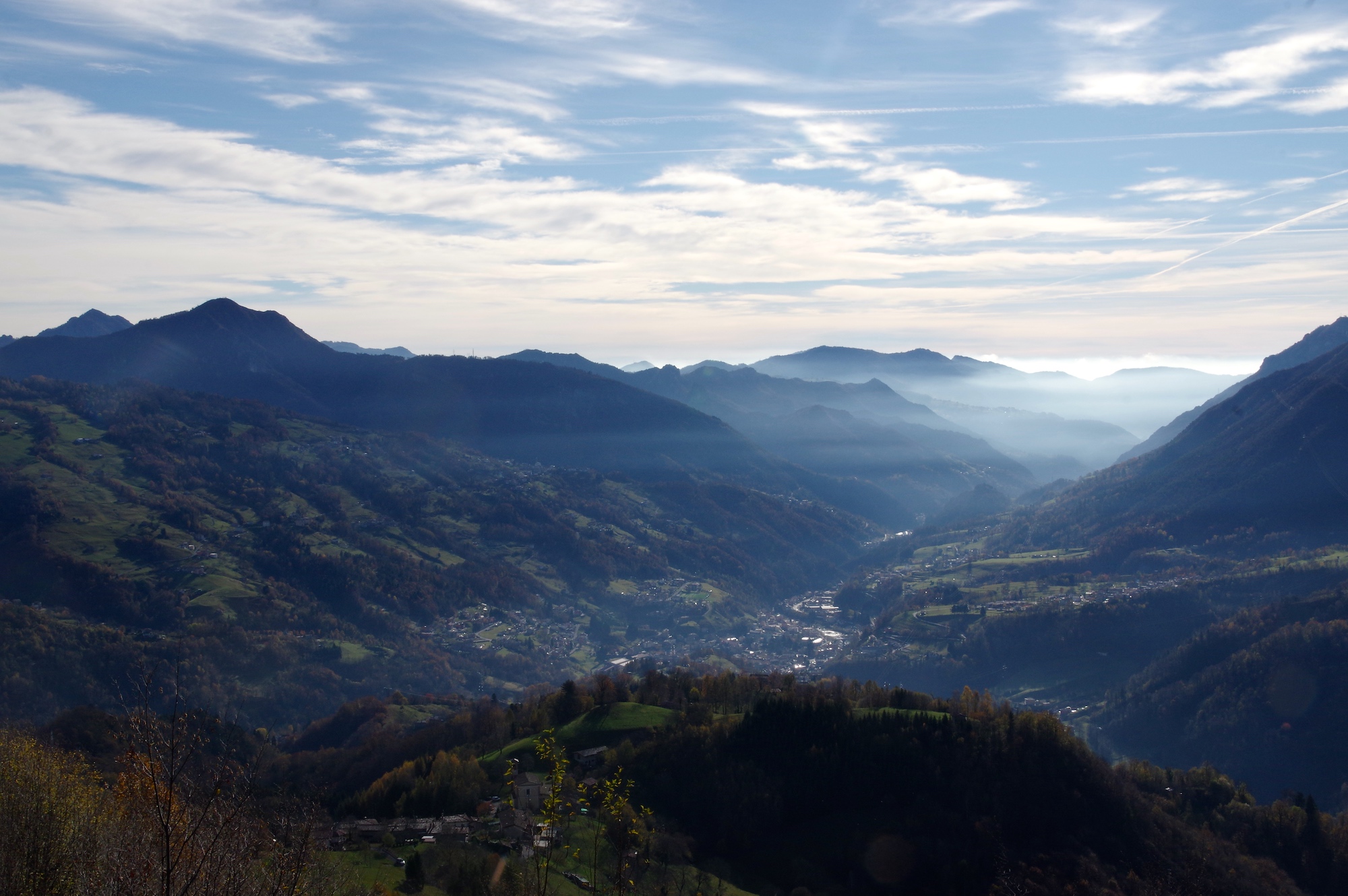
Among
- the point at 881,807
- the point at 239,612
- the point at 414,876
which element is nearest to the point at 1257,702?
the point at 881,807

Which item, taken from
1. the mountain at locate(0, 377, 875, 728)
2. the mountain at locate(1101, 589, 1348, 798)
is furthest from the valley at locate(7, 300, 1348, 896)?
the mountain at locate(0, 377, 875, 728)

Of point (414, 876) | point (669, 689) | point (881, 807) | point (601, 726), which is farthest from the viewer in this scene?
point (669, 689)

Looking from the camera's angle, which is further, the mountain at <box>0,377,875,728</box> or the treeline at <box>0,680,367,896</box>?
the mountain at <box>0,377,875,728</box>

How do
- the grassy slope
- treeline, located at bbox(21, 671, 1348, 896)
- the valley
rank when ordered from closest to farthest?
treeline, located at bbox(21, 671, 1348, 896), the valley, the grassy slope

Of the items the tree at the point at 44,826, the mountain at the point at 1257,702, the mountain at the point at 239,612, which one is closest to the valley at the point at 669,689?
the mountain at the point at 1257,702

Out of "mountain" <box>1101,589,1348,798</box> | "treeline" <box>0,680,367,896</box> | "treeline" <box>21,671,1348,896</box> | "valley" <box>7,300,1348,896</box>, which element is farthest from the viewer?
"mountain" <box>1101,589,1348,798</box>

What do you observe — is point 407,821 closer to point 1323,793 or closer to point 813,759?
point 813,759

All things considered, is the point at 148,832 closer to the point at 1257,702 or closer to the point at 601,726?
the point at 601,726

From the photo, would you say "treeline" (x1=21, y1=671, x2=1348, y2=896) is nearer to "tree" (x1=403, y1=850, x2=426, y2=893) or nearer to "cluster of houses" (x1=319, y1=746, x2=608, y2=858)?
"tree" (x1=403, y1=850, x2=426, y2=893)

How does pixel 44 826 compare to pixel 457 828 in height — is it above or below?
above
